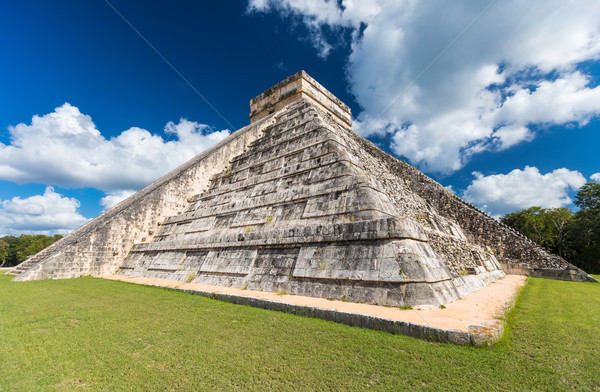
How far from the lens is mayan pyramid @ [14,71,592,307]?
4.77 m

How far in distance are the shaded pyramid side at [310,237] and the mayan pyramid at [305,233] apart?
1.1 inches

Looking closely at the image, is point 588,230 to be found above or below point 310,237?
above

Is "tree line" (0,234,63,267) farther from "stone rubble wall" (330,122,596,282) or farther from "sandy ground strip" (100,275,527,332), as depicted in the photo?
"sandy ground strip" (100,275,527,332)

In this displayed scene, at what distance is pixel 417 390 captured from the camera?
2148 mm

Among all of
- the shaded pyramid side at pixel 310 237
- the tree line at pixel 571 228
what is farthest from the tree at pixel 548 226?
the shaded pyramid side at pixel 310 237

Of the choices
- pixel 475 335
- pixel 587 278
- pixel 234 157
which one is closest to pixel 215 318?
pixel 475 335

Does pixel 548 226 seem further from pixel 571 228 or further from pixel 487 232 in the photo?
pixel 487 232

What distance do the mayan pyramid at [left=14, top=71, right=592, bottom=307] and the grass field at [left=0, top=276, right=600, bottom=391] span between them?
1261 mm

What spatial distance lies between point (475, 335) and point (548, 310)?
9.30 feet

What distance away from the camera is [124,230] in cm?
1025

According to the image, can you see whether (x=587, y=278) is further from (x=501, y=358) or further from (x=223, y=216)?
(x=223, y=216)

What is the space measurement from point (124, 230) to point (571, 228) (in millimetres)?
28183

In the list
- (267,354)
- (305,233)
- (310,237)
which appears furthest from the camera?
(305,233)

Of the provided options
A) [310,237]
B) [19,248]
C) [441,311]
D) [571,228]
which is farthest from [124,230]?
[19,248]
